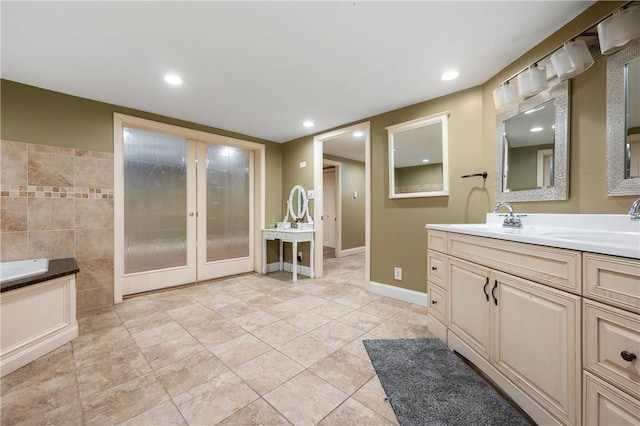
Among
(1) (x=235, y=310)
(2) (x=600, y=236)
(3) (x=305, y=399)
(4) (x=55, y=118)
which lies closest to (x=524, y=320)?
(2) (x=600, y=236)

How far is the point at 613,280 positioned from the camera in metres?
0.83

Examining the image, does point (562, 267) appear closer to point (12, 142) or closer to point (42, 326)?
point (42, 326)

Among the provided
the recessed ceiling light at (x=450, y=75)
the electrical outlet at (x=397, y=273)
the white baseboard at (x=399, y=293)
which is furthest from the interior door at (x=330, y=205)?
→ the recessed ceiling light at (x=450, y=75)

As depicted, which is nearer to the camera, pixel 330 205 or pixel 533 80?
pixel 533 80

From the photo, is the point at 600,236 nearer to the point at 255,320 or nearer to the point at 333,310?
the point at 333,310

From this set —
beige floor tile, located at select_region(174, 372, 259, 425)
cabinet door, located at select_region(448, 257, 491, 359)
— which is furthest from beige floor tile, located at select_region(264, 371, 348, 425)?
cabinet door, located at select_region(448, 257, 491, 359)

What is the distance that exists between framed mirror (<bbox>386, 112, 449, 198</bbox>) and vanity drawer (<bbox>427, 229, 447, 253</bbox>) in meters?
0.71

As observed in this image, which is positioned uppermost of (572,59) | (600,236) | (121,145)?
(572,59)

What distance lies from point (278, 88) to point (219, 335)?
7.61 feet

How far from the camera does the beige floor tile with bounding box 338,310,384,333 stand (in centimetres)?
220

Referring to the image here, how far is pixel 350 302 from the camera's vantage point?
2779mm

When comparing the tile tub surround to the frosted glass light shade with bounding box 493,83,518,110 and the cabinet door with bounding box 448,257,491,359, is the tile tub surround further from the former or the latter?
the frosted glass light shade with bounding box 493,83,518,110

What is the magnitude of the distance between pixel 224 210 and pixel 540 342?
12.2 ft

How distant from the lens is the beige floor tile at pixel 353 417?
1.18 metres
